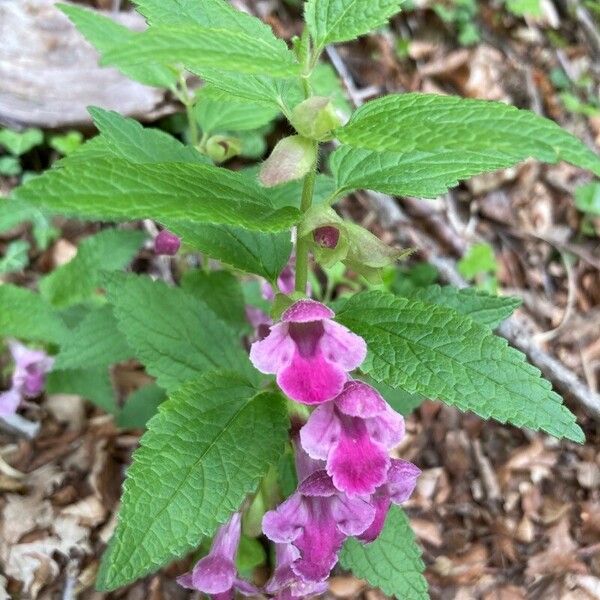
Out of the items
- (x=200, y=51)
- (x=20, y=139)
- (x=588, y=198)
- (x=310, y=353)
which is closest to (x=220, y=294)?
(x=310, y=353)

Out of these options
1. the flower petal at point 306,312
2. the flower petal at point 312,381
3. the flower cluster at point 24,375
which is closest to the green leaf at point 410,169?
the flower petal at point 306,312

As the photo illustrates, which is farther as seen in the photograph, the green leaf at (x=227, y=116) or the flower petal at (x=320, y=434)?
the green leaf at (x=227, y=116)

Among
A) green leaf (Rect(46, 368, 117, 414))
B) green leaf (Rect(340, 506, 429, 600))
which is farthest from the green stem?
green leaf (Rect(46, 368, 117, 414))

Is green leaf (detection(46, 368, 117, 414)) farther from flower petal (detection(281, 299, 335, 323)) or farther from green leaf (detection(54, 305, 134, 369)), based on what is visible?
flower petal (detection(281, 299, 335, 323))

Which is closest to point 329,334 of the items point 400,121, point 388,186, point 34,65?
point 388,186

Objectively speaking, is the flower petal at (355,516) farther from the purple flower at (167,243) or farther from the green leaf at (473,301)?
the purple flower at (167,243)

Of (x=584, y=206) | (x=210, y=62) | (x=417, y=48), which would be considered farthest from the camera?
(x=417, y=48)

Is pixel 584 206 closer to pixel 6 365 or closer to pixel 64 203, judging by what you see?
pixel 6 365

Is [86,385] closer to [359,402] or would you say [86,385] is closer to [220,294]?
[220,294]
